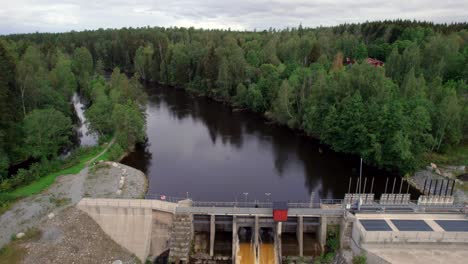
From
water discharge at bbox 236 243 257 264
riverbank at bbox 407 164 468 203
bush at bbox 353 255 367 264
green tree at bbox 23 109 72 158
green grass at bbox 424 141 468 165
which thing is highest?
green tree at bbox 23 109 72 158

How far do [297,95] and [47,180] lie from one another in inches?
1905

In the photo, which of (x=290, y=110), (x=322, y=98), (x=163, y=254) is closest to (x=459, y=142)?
(x=322, y=98)

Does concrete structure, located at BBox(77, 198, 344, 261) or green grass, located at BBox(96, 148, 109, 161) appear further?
green grass, located at BBox(96, 148, 109, 161)

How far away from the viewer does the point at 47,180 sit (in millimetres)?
44406

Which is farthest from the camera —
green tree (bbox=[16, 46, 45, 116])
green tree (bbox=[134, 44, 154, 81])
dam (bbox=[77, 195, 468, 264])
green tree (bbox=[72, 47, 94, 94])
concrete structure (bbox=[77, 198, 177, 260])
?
green tree (bbox=[134, 44, 154, 81])

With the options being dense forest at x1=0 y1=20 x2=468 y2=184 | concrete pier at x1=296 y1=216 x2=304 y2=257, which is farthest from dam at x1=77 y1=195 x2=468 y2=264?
dense forest at x1=0 y1=20 x2=468 y2=184

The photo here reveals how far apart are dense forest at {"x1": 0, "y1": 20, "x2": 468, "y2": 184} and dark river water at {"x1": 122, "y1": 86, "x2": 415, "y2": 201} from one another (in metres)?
3.09

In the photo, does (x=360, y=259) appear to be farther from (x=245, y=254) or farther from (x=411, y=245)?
(x=245, y=254)

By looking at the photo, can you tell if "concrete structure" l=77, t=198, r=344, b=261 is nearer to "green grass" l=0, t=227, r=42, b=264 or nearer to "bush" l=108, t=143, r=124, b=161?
"green grass" l=0, t=227, r=42, b=264

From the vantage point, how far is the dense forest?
159 ft

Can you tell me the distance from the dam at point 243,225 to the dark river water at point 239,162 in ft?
23.2

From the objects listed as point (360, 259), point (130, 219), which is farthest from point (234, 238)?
point (360, 259)

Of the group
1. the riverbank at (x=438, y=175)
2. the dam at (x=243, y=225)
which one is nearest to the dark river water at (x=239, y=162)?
the riverbank at (x=438, y=175)

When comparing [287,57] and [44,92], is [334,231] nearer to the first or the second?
[44,92]
